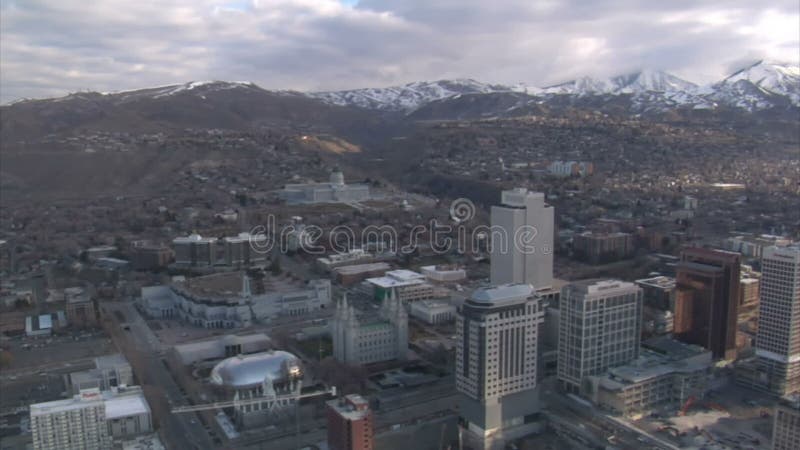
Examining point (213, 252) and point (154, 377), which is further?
point (213, 252)

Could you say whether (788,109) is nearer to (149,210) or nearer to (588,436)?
(149,210)

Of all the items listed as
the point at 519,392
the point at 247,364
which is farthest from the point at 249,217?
the point at 519,392

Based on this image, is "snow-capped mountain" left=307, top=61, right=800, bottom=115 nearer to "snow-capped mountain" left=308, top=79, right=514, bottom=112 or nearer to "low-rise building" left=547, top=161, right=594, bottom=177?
"snow-capped mountain" left=308, top=79, right=514, bottom=112

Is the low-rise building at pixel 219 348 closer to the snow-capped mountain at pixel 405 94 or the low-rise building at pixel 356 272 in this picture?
the low-rise building at pixel 356 272

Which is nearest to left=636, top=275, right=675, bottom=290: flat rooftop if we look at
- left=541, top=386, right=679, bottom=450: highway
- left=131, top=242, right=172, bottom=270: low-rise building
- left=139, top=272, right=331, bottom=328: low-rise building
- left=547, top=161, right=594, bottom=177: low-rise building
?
left=541, top=386, right=679, bottom=450: highway

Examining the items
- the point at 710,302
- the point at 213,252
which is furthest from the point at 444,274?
the point at 710,302

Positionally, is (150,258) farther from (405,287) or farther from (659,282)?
(659,282)
